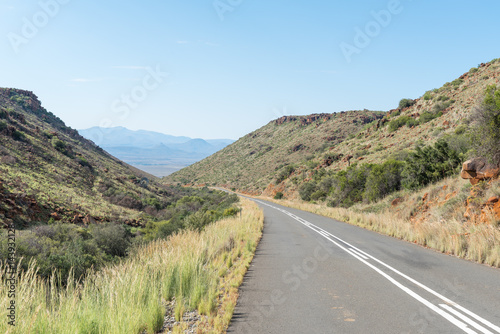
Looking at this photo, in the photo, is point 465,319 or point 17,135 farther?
point 17,135

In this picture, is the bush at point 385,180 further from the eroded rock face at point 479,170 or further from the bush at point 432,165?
the eroded rock face at point 479,170

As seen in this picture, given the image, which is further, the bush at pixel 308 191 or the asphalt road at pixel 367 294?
the bush at pixel 308 191

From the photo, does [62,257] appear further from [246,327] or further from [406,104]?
[406,104]

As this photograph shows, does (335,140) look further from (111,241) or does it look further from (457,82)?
(111,241)

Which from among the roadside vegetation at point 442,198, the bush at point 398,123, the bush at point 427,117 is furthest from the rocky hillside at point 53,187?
the bush at point 398,123

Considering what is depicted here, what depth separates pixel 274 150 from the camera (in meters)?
104

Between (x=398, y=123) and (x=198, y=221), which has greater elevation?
(x=398, y=123)

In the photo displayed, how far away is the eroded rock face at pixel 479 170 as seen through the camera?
13.7 metres

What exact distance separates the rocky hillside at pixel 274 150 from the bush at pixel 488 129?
5665 cm

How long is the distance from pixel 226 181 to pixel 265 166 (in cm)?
1362

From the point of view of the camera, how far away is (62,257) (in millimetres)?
11711

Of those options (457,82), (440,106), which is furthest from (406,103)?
(440,106)

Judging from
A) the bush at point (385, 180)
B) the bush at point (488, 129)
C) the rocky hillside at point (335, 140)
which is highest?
the rocky hillside at point (335, 140)

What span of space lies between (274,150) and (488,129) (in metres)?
89.3
